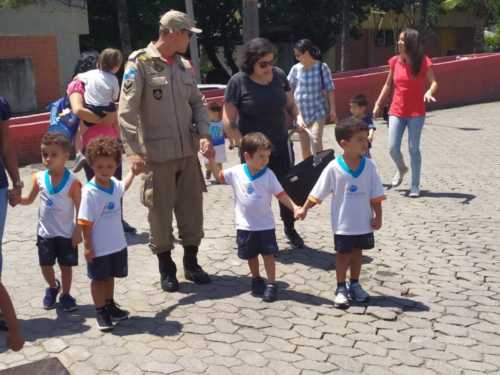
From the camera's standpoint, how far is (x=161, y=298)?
16.4 ft

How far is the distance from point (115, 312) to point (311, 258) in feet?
6.35

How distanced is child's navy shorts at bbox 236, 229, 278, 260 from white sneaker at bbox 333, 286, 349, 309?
1.73 ft

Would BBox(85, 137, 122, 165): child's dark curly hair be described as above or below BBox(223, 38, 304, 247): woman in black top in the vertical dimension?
below

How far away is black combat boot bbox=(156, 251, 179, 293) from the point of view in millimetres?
5117

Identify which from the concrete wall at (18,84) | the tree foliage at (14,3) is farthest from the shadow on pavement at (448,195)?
the concrete wall at (18,84)

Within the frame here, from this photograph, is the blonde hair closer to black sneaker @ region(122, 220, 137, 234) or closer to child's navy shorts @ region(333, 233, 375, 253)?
black sneaker @ region(122, 220, 137, 234)

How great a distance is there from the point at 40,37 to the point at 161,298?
18698 millimetres

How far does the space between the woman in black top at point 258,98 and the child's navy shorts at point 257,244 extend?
3.16ft

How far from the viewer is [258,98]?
5.53 m

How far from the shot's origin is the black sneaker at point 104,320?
14.4 ft

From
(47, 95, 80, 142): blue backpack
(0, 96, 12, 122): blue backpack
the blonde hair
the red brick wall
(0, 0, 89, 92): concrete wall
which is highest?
(0, 0, 89, 92): concrete wall

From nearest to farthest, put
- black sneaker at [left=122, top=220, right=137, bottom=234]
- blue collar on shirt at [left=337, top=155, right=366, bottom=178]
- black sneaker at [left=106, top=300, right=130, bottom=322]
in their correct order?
black sneaker at [left=106, top=300, right=130, bottom=322] < blue collar on shirt at [left=337, top=155, right=366, bottom=178] < black sneaker at [left=122, top=220, right=137, bottom=234]

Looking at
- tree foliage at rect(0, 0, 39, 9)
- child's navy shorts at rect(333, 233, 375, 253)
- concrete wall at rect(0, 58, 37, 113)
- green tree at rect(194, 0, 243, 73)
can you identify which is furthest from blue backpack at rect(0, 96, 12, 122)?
green tree at rect(194, 0, 243, 73)

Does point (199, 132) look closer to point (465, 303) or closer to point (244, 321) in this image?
point (244, 321)
